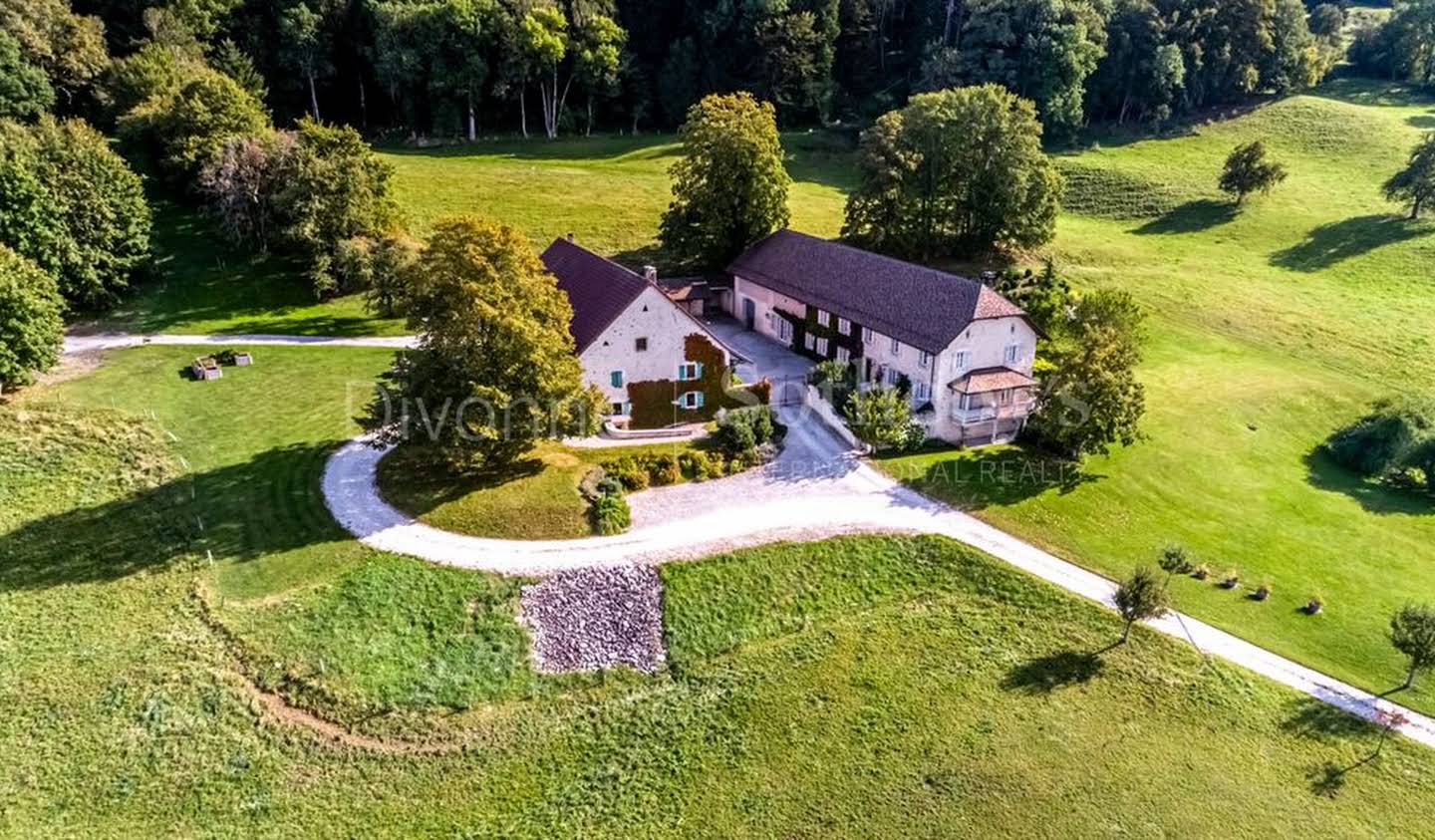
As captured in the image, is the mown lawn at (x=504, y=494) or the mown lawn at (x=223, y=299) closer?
the mown lawn at (x=504, y=494)

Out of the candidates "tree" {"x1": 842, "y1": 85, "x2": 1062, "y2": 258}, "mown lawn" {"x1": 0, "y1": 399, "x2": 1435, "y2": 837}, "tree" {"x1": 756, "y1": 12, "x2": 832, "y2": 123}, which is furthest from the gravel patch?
"tree" {"x1": 756, "y1": 12, "x2": 832, "y2": 123}

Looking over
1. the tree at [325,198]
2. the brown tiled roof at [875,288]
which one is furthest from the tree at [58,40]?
the brown tiled roof at [875,288]

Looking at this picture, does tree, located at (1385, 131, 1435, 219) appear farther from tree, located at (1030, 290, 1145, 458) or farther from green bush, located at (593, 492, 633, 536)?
green bush, located at (593, 492, 633, 536)

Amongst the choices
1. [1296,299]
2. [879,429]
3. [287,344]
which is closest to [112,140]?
[287,344]

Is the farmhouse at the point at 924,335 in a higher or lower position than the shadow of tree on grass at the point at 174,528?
higher

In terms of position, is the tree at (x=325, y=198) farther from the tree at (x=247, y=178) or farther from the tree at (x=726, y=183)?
the tree at (x=726, y=183)

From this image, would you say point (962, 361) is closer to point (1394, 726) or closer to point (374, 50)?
point (1394, 726)

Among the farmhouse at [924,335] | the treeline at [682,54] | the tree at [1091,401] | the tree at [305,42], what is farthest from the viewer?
the treeline at [682,54]
